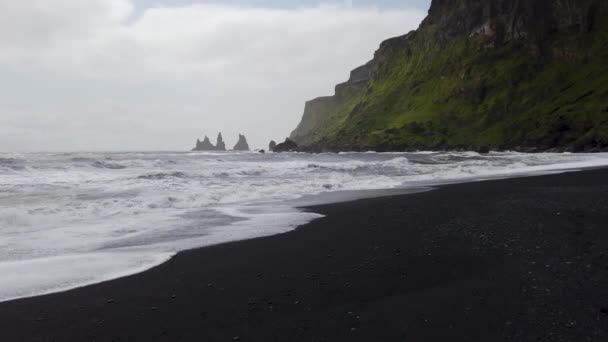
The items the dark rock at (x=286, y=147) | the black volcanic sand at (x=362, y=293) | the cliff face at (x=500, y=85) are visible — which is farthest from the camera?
the dark rock at (x=286, y=147)

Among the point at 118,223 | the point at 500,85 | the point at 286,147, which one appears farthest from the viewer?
the point at 286,147

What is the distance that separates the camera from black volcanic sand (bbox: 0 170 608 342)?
Result: 5320 mm

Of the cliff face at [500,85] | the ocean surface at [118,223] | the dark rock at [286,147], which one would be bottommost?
the ocean surface at [118,223]

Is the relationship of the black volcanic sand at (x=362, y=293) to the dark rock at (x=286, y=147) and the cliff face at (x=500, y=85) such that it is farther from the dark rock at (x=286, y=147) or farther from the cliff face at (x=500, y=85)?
the dark rock at (x=286, y=147)

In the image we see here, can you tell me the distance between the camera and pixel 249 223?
13.4 metres

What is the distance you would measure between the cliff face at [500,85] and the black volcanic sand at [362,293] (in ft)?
251

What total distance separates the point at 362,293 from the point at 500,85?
5295 inches

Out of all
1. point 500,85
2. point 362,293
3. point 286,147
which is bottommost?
point 362,293

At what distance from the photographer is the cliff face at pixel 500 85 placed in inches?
3799

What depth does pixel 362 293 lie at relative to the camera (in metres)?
6.60

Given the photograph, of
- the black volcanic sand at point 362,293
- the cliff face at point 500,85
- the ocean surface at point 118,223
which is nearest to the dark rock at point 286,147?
the cliff face at point 500,85

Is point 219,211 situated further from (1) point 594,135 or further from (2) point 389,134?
(2) point 389,134

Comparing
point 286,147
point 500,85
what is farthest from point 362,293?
point 286,147

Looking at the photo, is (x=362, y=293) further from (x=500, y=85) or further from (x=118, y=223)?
(x=500, y=85)
